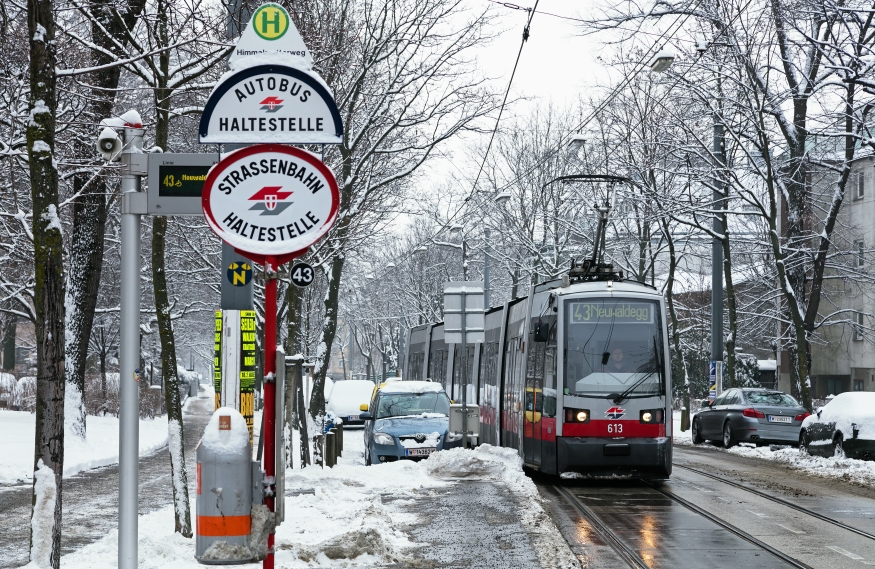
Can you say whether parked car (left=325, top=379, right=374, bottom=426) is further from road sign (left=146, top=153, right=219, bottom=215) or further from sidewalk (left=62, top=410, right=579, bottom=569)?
road sign (left=146, top=153, right=219, bottom=215)

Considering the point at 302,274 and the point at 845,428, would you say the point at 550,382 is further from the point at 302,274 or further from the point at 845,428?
the point at 302,274

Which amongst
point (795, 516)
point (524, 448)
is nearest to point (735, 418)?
point (524, 448)

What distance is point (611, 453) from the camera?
50.9 feet

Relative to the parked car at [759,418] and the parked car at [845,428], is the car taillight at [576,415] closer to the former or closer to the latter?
the parked car at [845,428]

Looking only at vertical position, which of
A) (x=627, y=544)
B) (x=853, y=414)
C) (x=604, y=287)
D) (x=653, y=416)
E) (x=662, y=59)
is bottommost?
(x=627, y=544)

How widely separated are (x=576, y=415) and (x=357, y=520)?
6.02m

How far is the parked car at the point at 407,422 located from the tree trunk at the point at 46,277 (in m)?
11.6

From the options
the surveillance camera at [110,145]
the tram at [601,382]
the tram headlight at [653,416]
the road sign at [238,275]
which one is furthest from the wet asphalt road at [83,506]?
the tram headlight at [653,416]

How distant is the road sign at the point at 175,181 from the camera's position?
6.12 metres

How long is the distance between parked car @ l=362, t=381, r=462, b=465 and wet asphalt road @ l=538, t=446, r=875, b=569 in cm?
368

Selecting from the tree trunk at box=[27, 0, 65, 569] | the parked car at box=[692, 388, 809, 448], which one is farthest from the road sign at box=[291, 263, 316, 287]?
the parked car at box=[692, 388, 809, 448]

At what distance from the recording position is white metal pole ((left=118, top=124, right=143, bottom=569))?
5.77 meters

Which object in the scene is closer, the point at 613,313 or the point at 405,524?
the point at 405,524

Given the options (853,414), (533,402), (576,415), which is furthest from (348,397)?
(576,415)
